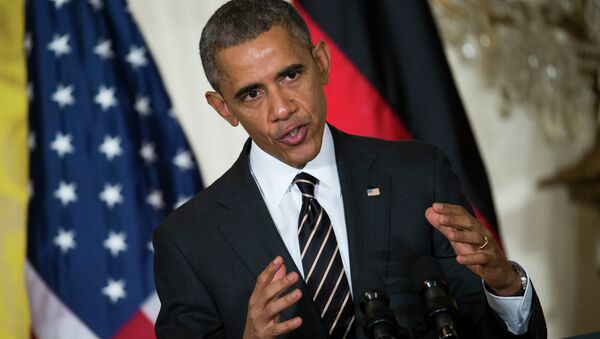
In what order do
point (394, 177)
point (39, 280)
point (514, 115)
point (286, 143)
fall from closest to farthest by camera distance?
point (286, 143) → point (394, 177) → point (39, 280) → point (514, 115)

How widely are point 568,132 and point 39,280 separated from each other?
116 inches

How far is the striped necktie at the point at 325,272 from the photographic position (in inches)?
78.4

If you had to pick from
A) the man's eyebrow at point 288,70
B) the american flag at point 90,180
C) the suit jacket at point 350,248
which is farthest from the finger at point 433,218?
the american flag at point 90,180

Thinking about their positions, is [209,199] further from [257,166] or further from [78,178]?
[78,178]

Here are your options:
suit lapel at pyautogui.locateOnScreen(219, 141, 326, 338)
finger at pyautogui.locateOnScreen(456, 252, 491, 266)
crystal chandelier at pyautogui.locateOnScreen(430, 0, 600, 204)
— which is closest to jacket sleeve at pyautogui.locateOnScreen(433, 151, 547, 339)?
finger at pyautogui.locateOnScreen(456, 252, 491, 266)

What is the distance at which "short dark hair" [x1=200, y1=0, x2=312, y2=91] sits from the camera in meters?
2.03

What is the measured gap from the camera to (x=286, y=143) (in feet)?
6.59

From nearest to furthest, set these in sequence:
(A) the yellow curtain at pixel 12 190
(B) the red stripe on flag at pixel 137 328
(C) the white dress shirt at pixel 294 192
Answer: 1. (C) the white dress shirt at pixel 294 192
2. (A) the yellow curtain at pixel 12 190
3. (B) the red stripe on flag at pixel 137 328

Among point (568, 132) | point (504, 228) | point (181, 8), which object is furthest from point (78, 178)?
point (568, 132)

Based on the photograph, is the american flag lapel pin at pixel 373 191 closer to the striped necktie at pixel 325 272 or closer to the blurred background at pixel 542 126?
the striped necktie at pixel 325 272

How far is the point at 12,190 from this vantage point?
3148mm

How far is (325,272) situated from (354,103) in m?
1.64

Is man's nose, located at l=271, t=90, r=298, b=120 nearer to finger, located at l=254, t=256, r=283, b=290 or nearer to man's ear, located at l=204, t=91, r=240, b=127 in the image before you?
man's ear, located at l=204, t=91, r=240, b=127

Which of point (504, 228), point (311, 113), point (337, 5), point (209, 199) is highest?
point (337, 5)
